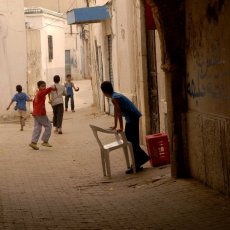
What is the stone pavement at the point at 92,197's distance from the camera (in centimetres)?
726

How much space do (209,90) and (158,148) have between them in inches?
108

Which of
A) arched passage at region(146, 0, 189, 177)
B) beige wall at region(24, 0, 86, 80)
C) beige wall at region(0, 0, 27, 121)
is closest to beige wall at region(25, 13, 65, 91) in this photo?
beige wall at region(0, 0, 27, 121)

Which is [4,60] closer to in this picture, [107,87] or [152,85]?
[152,85]

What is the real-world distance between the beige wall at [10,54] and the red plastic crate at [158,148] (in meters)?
13.9

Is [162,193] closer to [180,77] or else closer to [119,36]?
[180,77]

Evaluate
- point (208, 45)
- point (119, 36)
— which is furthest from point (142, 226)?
point (119, 36)

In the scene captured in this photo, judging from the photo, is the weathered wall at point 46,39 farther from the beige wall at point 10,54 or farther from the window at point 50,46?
the beige wall at point 10,54

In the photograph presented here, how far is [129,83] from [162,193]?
25.0 ft

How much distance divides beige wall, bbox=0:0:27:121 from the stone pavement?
9.63 m

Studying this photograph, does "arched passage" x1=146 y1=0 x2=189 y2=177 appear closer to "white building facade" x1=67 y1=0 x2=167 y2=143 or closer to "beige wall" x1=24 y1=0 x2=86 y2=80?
"white building facade" x1=67 y1=0 x2=167 y2=143

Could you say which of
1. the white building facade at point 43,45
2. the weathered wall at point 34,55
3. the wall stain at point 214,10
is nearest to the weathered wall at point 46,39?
the white building facade at point 43,45

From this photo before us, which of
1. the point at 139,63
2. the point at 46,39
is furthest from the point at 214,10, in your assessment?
the point at 46,39

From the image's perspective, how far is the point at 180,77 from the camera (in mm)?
9773

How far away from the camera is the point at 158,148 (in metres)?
11.1
